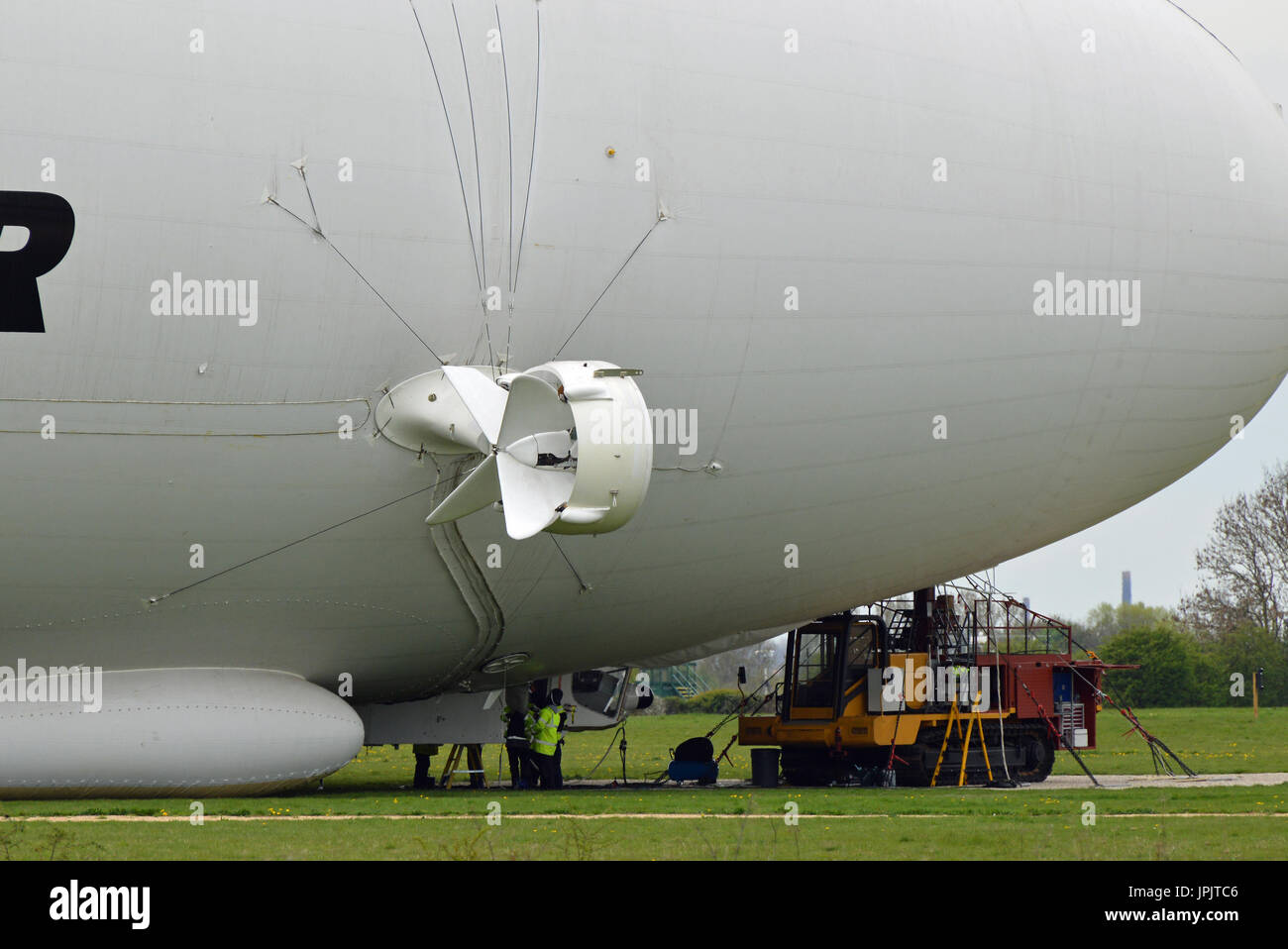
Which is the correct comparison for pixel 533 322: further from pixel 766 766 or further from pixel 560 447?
pixel 766 766

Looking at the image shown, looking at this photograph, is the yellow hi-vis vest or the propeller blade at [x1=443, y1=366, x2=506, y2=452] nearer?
the propeller blade at [x1=443, y1=366, x2=506, y2=452]

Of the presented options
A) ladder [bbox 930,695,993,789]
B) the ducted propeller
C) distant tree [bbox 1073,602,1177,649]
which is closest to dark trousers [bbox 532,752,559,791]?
ladder [bbox 930,695,993,789]

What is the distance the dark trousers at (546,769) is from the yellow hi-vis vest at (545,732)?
0.09 metres

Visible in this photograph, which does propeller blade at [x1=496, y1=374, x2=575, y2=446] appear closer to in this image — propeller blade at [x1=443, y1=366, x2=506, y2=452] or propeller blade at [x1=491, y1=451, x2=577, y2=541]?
propeller blade at [x1=443, y1=366, x2=506, y2=452]

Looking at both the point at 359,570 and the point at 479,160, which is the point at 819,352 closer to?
the point at 479,160

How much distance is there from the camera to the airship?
53.7ft

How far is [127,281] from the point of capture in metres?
16.3

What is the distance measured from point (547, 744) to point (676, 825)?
704 centimetres

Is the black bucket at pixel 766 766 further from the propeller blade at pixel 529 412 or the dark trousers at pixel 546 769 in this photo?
the propeller blade at pixel 529 412

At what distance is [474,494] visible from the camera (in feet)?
56.3

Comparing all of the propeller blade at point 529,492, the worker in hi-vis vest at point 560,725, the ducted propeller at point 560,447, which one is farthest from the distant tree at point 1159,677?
Answer: the propeller blade at point 529,492

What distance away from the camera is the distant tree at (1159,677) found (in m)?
60.3

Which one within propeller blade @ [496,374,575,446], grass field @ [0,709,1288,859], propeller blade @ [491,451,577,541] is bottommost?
grass field @ [0,709,1288,859]

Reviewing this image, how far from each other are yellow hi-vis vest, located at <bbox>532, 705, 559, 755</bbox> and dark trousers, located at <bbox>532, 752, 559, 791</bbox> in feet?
0.31
